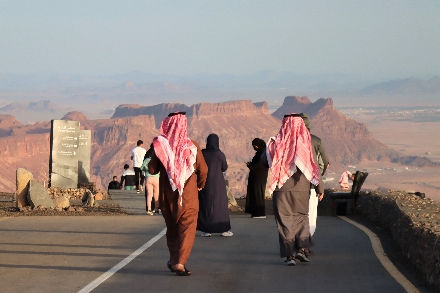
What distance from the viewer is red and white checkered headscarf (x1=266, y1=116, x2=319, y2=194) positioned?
12.2 meters

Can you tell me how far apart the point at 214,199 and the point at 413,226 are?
15.7ft

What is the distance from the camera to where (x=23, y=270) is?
11.5 meters

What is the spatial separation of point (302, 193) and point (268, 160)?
2.12 feet

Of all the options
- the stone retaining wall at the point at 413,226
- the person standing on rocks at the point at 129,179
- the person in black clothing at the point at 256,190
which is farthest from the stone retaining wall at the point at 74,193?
the stone retaining wall at the point at 413,226

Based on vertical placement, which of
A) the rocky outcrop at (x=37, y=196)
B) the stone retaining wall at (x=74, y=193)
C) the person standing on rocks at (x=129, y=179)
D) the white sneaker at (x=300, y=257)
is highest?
the white sneaker at (x=300, y=257)

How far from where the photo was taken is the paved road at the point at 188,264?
1012 cm

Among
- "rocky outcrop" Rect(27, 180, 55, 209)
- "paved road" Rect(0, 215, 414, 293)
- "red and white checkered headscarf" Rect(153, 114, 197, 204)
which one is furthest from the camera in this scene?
"rocky outcrop" Rect(27, 180, 55, 209)

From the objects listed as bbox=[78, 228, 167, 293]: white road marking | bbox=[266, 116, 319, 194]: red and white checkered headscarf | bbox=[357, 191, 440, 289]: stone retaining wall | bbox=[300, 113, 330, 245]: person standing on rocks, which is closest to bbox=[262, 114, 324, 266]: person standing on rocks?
bbox=[266, 116, 319, 194]: red and white checkered headscarf

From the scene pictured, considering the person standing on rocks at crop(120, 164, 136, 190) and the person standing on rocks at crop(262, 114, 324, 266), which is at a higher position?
the person standing on rocks at crop(262, 114, 324, 266)

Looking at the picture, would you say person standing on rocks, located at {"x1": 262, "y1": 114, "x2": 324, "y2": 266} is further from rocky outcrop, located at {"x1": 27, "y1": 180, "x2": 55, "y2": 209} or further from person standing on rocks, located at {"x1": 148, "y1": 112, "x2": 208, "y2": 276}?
rocky outcrop, located at {"x1": 27, "y1": 180, "x2": 55, "y2": 209}

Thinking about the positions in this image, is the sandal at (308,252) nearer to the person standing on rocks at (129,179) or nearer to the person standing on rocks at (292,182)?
the person standing on rocks at (292,182)

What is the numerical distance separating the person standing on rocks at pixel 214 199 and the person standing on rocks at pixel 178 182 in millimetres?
4255

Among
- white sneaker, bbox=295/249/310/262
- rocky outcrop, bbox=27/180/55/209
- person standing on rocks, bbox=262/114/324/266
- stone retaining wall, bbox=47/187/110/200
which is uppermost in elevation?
person standing on rocks, bbox=262/114/324/266

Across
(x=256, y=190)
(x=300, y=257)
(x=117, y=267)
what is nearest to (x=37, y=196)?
(x=256, y=190)
